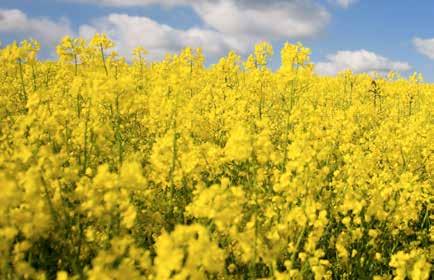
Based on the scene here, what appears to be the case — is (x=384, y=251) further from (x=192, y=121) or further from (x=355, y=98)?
(x=355, y=98)

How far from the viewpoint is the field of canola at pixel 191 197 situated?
2439 millimetres

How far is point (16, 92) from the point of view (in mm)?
7277

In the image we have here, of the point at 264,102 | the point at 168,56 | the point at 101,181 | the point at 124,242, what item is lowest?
the point at 124,242

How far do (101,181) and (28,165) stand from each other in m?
0.84

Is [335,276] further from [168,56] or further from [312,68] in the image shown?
[168,56]

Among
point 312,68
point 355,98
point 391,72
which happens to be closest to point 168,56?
point 312,68

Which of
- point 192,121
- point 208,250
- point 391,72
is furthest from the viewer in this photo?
point 391,72

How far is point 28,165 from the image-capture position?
3.07 m

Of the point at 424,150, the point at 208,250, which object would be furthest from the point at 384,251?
the point at 208,250

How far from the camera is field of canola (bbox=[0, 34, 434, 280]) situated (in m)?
2.44

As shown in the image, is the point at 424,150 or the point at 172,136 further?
the point at 424,150

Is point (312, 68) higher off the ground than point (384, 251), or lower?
higher

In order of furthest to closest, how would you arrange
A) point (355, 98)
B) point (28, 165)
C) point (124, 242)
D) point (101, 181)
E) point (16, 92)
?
1. point (355, 98)
2. point (16, 92)
3. point (28, 165)
4. point (101, 181)
5. point (124, 242)

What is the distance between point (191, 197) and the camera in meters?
3.63
